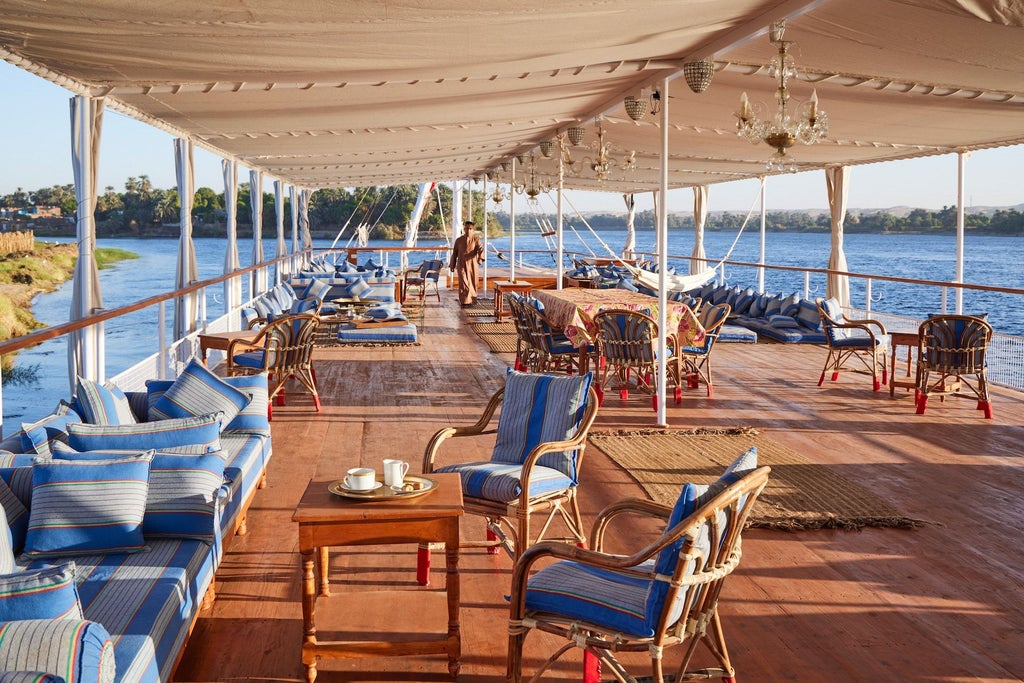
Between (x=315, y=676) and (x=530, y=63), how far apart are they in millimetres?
3848

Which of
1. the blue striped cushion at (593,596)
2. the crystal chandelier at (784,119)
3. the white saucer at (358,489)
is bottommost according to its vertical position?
the blue striped cushion at (593,596)

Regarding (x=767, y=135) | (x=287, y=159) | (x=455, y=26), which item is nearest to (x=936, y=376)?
(x=767, y=135)

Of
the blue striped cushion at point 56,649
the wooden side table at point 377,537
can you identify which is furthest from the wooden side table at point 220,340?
the blue striped cushion at point 56,649

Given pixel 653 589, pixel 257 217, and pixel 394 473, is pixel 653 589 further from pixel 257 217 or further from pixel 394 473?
pixel 257 217

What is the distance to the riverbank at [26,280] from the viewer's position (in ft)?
109

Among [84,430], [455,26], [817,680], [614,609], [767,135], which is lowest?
[817,680]

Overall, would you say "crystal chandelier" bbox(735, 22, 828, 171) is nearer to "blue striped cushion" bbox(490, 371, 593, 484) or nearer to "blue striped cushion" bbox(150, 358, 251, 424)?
"blue striped cushion" bbox(490, 371, 593, 484)

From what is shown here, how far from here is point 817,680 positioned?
9.43 ft

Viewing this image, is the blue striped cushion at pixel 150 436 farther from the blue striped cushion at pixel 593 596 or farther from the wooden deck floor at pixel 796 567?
the blue striped cushion at pixel 593 596

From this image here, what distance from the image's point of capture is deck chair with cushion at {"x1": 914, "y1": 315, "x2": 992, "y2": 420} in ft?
22.4

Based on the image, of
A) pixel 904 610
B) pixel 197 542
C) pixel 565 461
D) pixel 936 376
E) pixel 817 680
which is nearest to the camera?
pixel 817 680

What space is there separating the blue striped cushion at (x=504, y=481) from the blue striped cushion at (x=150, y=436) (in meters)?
0.97

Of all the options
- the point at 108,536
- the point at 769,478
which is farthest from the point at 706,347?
the point at 108,536

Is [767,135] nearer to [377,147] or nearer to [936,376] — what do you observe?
[936,376]
